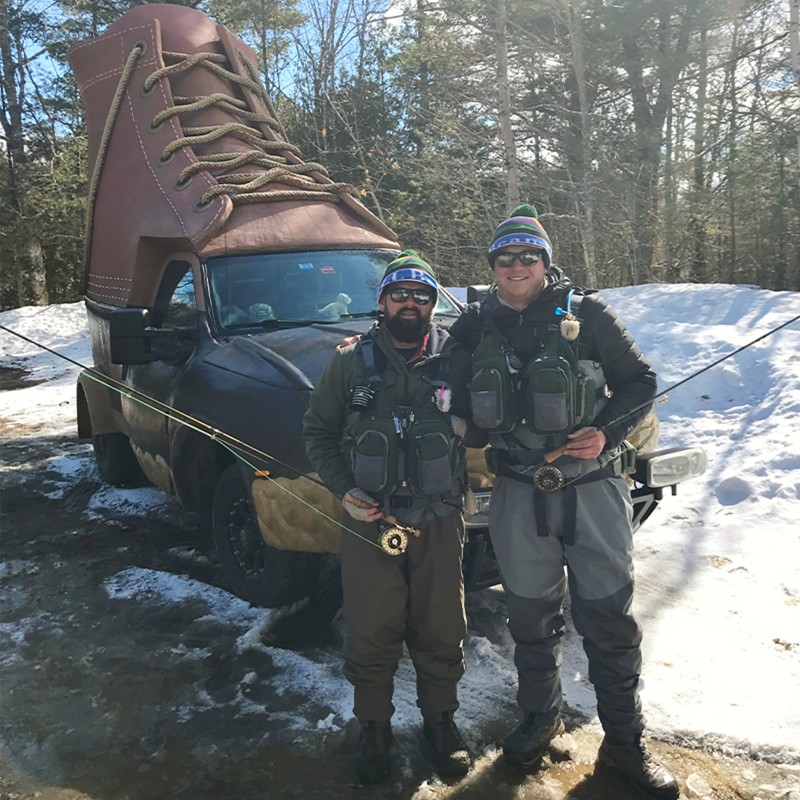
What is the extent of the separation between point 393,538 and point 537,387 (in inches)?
28.5

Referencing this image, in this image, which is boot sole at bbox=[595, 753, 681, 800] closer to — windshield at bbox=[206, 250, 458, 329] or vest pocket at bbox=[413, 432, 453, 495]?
vest pocket at bbox=[413, 432, 453, 495]

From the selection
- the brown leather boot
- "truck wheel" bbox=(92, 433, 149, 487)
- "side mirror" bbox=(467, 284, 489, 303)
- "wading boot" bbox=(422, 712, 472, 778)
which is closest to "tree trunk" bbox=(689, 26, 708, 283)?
the brown leather boot

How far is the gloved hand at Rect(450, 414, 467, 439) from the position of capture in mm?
2684

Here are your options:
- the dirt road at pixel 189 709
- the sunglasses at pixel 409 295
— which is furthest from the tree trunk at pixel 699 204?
the sunglasses at pixel 409 295

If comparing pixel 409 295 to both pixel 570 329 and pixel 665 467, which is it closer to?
pixel 570 329

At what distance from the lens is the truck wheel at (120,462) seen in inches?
239

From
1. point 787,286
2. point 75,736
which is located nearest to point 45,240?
point 787,286

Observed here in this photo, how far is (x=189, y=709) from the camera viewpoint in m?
3.04

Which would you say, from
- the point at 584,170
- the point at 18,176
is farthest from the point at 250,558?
the point at 18,176

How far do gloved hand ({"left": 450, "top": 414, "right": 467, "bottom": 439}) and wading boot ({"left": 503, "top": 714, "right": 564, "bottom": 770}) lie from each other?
1058 millimetres

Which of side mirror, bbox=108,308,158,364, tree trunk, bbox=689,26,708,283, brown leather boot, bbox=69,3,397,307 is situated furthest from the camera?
tree trunk, bbox=689,26,708,283

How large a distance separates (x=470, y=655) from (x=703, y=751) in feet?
3.50

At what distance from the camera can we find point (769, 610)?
3707 millimetres

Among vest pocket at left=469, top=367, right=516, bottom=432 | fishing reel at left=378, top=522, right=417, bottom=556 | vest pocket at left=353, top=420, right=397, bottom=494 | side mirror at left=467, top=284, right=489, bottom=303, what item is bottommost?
fishing reel at left=378, top=522, right=417, bottom=556
